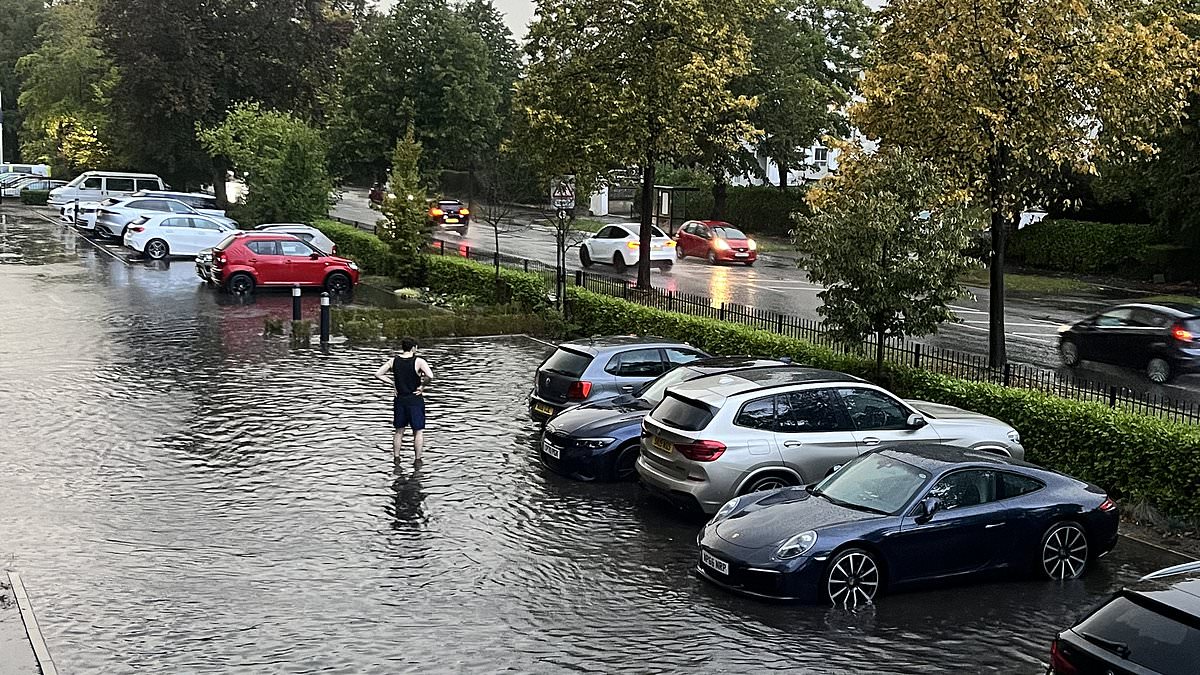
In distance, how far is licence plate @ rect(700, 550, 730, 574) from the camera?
448 inches

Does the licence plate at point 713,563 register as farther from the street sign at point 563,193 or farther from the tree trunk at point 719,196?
the tree trunk at point 719,196

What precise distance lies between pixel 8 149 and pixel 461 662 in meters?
→ 114

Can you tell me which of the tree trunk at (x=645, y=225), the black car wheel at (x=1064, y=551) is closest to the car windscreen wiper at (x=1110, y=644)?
the black car wheel at (x=1064, y=551)

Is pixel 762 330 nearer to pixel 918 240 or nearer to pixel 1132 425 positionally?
pixel 918 240

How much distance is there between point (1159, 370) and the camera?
22.8 m

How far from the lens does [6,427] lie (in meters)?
17.8

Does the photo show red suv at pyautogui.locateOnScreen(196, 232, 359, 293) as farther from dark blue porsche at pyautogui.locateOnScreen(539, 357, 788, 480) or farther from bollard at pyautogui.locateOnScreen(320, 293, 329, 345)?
dark blue porsche at pyautogui.locateOnScreen(539, 357, 788, 480)

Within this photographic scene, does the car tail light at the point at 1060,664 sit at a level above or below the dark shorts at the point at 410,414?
below

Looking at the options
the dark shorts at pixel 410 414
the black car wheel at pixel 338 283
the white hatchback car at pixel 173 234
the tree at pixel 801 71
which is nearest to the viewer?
Result: the dark shorts at pixel 410 414

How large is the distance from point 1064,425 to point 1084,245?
103 ft

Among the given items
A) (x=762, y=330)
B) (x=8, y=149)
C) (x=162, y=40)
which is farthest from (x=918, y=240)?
(x=8, y=149)

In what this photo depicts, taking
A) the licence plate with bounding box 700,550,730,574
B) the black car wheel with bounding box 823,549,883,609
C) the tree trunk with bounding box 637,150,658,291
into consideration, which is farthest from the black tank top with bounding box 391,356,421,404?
the tree trunk with bounding box 637,150,658,291

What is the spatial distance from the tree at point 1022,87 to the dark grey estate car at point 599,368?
585 centimetres

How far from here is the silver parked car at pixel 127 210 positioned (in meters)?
45.7
